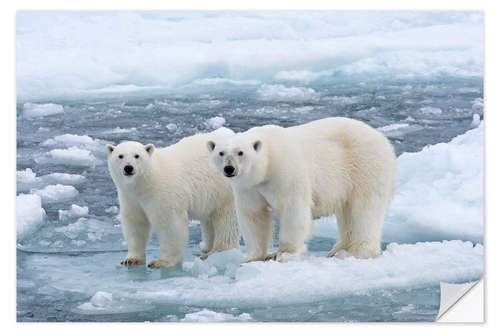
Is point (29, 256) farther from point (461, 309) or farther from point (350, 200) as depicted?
point (461, 309)

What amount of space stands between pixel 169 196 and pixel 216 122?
994mm

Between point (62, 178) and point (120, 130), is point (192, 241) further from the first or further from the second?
point (62, 178)

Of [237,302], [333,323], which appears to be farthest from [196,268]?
[333,323]

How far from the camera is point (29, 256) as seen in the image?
7.79 meters

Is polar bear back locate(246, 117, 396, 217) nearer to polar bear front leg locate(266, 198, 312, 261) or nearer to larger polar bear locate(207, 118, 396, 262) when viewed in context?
larger polar bear locate(207, 118, 396, 262)

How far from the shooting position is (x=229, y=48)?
8219 mm

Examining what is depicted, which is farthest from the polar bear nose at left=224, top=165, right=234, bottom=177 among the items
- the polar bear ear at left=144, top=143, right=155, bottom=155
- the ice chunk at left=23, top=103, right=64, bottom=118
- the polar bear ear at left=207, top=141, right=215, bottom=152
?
the ice chunk at left=23, top=103, right=64, bottom=118

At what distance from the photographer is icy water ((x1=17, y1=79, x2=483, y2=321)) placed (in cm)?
720

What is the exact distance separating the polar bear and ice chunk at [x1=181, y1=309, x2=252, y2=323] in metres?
0.71

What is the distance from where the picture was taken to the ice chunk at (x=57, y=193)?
7.96 meters

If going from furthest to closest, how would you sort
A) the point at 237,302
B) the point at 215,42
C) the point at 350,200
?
the point at 215,42 < the point at 350,200 < the point at 237,302

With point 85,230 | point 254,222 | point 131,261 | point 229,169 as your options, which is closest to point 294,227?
point 254,222

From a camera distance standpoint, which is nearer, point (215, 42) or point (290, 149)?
point (290, 149)
